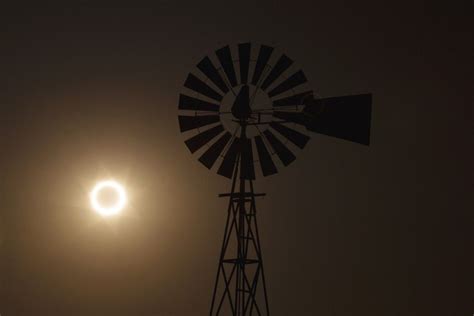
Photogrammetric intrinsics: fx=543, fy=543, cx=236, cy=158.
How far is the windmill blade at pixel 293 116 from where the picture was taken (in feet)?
10.3

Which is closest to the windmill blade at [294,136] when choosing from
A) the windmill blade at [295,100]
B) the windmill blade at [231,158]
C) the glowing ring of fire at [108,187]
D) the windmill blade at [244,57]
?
the windmill blade at [295,100]

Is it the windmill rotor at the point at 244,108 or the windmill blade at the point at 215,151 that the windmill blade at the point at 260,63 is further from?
the windmill blade at the point at 215,151

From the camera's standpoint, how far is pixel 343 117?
310 centimetres

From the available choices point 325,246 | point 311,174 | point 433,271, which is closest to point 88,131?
point 311,174

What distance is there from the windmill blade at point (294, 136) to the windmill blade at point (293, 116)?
0.05 meters

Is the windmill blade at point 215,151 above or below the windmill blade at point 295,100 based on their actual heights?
below

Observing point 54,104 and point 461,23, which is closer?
point 461,23

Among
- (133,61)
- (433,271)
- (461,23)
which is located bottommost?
(433,271)

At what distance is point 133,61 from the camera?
4082 mm

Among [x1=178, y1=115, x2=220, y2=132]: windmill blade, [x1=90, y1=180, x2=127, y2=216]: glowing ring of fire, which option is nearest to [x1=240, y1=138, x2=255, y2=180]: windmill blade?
[x1=178, y1=115, x2=220, y2=132]: windmill blade

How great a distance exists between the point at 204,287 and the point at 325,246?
2.93ft

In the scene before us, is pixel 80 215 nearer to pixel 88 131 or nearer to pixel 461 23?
pixel 88 131

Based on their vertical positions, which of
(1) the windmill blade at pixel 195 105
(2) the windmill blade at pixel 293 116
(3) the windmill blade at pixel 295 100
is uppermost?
(3) the windmill blade at pixel 295 100

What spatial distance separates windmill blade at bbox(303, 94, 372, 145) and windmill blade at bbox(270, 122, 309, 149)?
0.07 m
